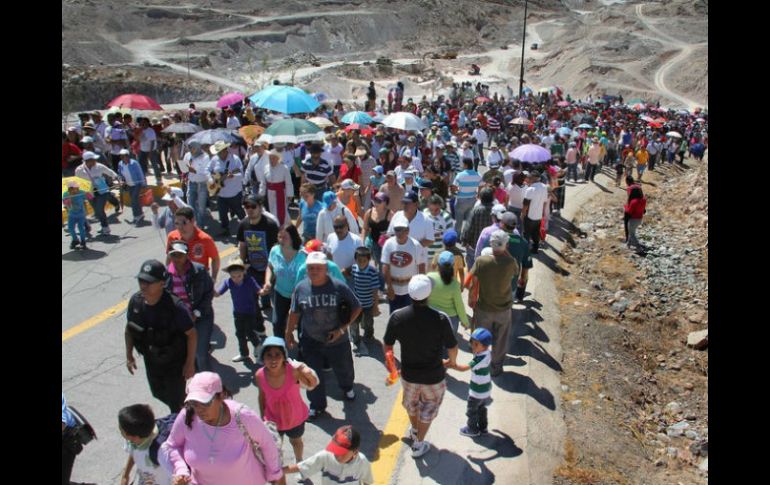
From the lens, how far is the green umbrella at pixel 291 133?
10.3m

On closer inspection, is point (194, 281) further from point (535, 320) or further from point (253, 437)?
point (535, 320)

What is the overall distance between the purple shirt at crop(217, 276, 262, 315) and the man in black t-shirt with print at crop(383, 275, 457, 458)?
1932 mm

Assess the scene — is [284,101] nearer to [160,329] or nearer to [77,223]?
[77,223]

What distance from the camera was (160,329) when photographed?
4559mm

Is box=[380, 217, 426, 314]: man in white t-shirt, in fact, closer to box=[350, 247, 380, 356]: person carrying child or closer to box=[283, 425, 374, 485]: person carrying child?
box=[350, 247, 380, 356]: person carrying child

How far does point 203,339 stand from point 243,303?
0.61 metres

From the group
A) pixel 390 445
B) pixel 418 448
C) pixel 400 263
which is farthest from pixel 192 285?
pixel 418 448

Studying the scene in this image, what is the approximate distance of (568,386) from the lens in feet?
22.8

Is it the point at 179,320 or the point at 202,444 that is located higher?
the point at 179,320

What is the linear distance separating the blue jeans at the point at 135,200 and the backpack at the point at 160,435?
843 centimetres

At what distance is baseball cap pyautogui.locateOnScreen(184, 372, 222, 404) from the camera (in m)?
3.33

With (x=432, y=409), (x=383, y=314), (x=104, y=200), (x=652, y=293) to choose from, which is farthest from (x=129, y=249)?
(x=652, y=293)

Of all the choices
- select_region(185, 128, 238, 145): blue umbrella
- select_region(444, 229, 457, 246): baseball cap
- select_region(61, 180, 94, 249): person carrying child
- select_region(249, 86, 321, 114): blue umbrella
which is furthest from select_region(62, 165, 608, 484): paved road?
select_region(249, 86, 321, 114): blue umbrella

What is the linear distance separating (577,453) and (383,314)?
327cm
